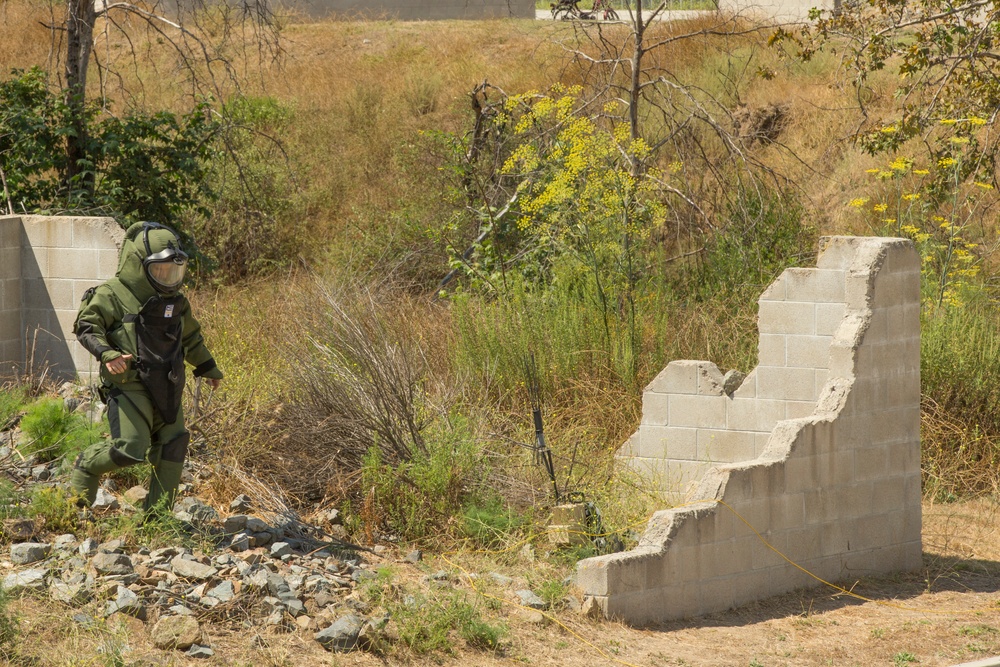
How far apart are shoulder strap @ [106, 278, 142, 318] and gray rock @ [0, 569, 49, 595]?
153cm

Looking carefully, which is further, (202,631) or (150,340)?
(150,340)

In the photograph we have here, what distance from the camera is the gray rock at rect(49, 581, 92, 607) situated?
5.91 metres

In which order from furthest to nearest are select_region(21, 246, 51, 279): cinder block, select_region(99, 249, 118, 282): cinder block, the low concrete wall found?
the low concrete wall, select_region(21, 246, 51, 279): cinder block, select_region(99, 249, 118, 282): cinder block

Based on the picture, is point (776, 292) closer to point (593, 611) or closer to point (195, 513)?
point (593, 611)

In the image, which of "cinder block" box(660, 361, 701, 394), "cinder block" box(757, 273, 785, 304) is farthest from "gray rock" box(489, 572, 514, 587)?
"cinder block" box(757, 273, 785, 304)

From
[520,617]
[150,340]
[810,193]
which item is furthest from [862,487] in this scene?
[810,193]

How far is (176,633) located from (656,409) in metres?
4.78

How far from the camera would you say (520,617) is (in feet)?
22.0

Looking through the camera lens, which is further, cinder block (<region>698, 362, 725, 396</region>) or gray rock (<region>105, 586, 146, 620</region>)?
cinder block (<region>698, 362, 725, 396</region>)

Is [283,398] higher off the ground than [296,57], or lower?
lower

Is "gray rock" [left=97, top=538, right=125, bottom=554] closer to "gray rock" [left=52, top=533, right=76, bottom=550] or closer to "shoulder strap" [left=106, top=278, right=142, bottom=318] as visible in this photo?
"gray rock" [left=52, top=533, right=76, bottom=550]

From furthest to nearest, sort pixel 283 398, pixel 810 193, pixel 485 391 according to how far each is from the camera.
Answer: pixel 810 193 → pixel 485 391 → pixel 283 398

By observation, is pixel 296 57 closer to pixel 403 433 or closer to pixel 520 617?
pixel 403 433

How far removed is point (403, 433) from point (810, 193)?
1156 cm
